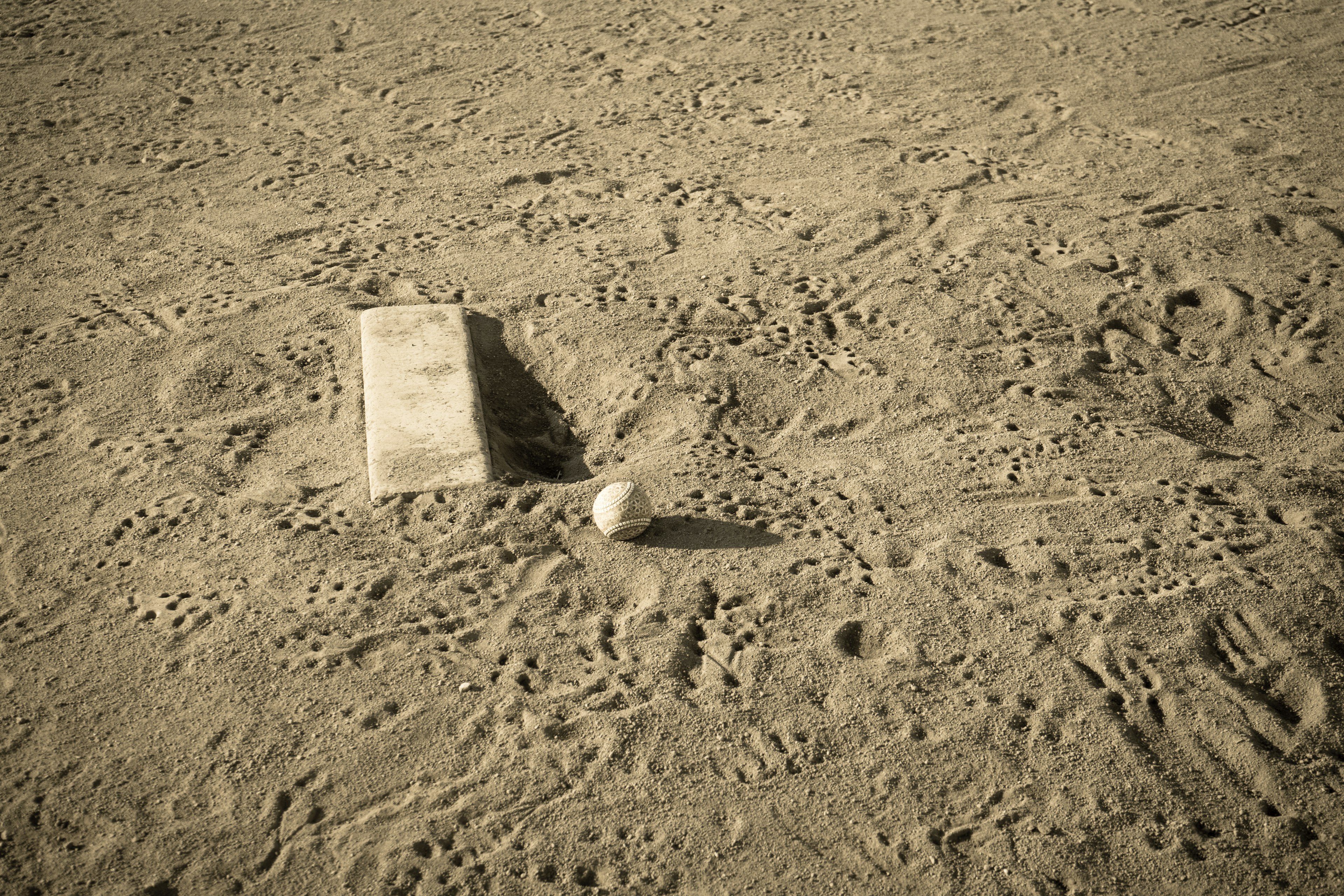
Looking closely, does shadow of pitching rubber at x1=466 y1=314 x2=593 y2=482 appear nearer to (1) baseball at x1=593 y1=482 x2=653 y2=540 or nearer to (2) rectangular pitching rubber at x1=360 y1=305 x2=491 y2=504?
(2) rectangular pitching rubber at x1=360 y1=305 x2=491 y2=504

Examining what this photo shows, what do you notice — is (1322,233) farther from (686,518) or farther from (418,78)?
(418,78)

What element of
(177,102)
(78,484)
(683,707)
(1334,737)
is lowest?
(1334,737)

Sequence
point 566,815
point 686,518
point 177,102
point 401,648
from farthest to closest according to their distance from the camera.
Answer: point 177,102 < point 686,518 < point 401,648 < point 566,815

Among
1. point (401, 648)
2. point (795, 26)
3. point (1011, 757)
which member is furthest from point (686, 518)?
point (795, 26)

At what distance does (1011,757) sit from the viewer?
2.88 meters

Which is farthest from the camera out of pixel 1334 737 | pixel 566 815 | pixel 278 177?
pixel 278 177

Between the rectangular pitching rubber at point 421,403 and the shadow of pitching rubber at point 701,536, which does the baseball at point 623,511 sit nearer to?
the shadow of pitching rubber at point 701,536

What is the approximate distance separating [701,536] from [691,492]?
0.22m

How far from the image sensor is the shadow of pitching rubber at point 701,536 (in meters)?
3.59

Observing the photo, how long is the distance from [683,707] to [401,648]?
925 mm

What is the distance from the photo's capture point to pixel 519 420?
429cm

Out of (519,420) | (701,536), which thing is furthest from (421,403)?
(701,536)

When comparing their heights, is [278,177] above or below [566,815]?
above

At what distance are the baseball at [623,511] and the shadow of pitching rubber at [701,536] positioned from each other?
77 millimetres
